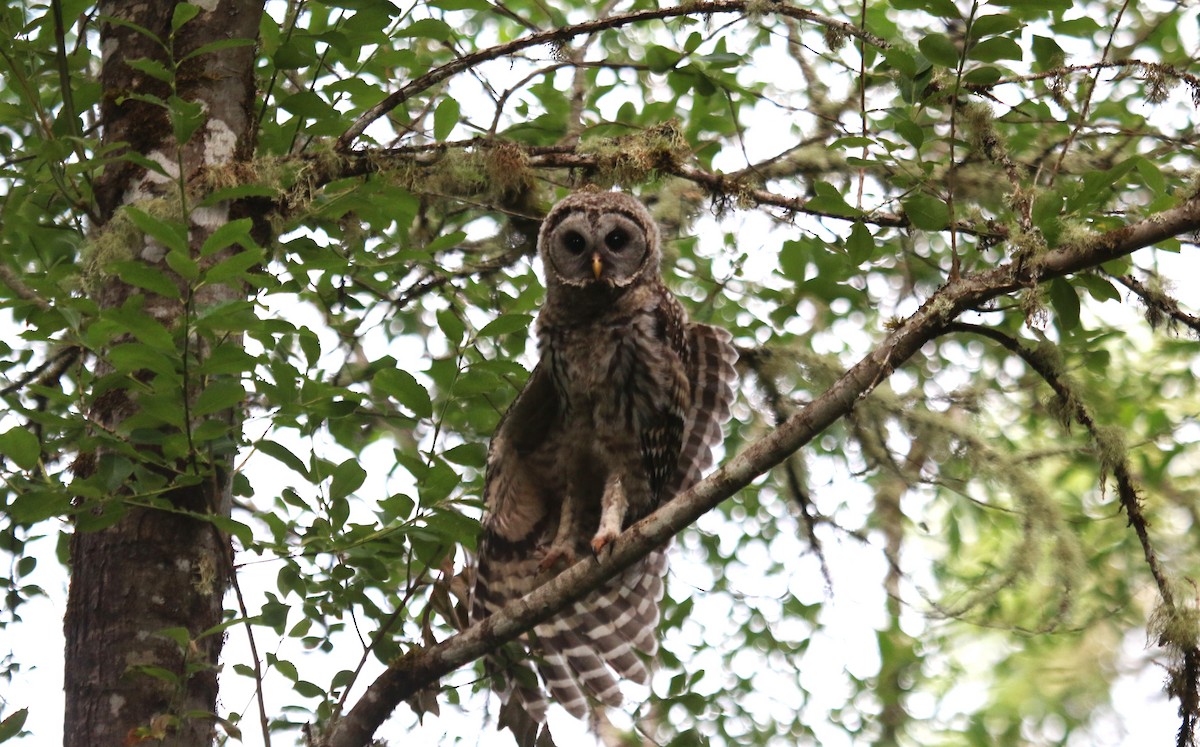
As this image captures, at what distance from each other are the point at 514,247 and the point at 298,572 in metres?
2.08

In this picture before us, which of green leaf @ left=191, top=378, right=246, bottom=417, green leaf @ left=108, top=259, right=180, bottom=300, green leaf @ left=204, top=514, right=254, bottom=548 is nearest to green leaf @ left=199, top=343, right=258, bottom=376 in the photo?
green leaf @ left=191, top=378, right=246, bottom=417

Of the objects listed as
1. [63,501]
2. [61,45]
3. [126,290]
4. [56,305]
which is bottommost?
[63,501]

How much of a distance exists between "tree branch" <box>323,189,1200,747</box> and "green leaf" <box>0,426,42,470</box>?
3.29ft

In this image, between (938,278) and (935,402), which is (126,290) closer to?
(935,402)

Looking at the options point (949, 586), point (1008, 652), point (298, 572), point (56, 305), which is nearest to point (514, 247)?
point (298, 572)

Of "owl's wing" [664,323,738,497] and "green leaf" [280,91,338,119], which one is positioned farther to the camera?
"owl's wing" [664,323,738,497]

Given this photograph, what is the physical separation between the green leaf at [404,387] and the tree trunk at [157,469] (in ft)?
1.27

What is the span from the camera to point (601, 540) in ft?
12.4

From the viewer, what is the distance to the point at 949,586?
7.75 meters

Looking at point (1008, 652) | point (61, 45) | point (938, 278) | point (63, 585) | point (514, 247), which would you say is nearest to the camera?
point (61, 45)

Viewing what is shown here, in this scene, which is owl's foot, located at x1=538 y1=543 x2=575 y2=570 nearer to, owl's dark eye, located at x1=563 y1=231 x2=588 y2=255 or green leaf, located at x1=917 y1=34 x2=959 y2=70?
owl's dark eye, located at x1=563 y1=231 x2=588 y2=255

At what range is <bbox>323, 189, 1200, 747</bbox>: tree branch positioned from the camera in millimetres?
2578

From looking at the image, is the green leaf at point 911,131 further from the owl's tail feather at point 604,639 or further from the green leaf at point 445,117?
the owl's tail feather at point 604,639

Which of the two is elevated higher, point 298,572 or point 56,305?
point 56,305
